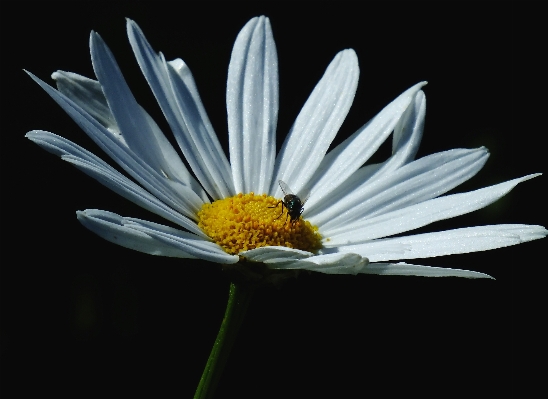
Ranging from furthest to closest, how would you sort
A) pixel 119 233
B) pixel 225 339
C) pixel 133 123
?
1. pixel 133 123
2. pixel 225 339
3. pixel 119 233

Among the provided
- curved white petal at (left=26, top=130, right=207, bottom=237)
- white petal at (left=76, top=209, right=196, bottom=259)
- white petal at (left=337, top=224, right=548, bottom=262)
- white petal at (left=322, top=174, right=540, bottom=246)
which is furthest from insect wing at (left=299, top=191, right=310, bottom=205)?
white petal at (left=76, top=209, right=196, bottom=259)

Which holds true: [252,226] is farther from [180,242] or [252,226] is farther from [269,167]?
[180,242]

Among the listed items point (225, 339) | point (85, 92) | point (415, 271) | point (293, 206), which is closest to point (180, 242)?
point (225, 339)

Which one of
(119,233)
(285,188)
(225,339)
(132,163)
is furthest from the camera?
(285,188)

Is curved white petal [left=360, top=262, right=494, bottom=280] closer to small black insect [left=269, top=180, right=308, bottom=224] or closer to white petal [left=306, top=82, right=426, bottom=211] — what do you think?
small black insect [left=269, top=180, right=308, bottom=224]

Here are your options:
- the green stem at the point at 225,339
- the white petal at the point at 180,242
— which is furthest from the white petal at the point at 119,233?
the green stem at the point at 225,339

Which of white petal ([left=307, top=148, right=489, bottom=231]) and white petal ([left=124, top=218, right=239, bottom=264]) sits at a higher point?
white petal ([left=307, top=148, right=489, bottom=231])

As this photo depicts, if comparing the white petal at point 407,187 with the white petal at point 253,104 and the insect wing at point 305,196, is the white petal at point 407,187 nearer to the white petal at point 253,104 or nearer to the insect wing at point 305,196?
the insect wing at point 305,196

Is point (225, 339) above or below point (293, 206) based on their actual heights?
below
